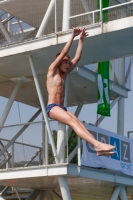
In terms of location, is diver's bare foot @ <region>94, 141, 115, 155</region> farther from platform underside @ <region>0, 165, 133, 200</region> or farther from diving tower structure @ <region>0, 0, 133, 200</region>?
platform underside @ <region>0, 165, 133, 200</region>

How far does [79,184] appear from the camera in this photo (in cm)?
2322

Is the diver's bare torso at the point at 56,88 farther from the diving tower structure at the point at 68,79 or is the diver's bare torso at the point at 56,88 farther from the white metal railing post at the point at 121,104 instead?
the white metal railing post at the point at 121,104

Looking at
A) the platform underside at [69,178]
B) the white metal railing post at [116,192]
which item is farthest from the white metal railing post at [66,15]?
the white metal railing post at [116,192]

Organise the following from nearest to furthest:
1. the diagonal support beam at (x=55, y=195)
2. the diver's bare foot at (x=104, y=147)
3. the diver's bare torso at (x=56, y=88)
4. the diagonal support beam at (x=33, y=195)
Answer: the diver's bare foot at (x=104, y=147)
the diver's bare torso at (x=56, y=88)
the diagonal support beam at (x=55, y=195)
the diagonal support beam at (x=33, y=195)

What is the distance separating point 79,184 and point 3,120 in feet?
12.7

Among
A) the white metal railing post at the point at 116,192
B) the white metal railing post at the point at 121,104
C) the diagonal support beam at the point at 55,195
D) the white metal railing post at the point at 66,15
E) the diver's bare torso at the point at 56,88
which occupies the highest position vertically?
the white metal railing post at the point at 66,15

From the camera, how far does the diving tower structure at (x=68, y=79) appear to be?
19.5m

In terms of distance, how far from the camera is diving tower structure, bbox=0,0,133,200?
19547 millimetres

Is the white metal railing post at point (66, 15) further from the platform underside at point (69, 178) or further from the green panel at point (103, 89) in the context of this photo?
the platform underside at point (69, 178)

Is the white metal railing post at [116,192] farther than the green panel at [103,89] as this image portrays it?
No

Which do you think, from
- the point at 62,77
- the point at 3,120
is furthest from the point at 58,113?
the point at 3,120

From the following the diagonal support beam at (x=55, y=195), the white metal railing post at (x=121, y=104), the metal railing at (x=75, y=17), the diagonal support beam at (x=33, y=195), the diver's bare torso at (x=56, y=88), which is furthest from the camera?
the diagonal support beam at (x=33, y=195)

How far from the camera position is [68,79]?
2302 centimetres

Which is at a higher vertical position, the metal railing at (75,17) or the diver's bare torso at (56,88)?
the metal railing at (75,17)
